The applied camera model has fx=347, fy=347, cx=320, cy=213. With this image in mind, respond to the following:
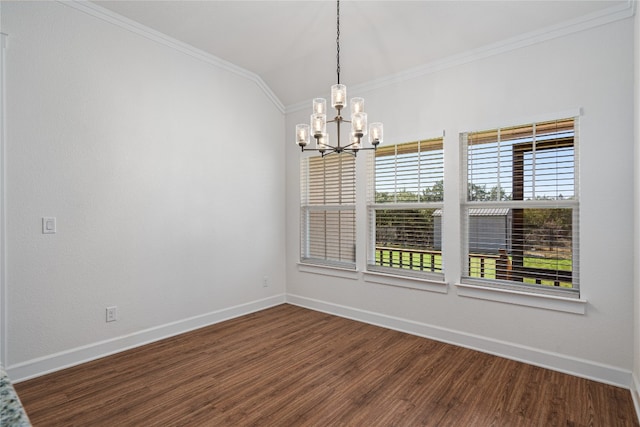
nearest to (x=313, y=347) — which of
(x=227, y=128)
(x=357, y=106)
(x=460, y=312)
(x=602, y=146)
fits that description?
(x=460, y=312)

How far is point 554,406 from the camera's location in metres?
2.31

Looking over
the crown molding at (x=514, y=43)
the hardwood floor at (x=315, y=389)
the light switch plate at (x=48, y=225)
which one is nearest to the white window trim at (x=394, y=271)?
the hardwood floor at (x=315, y=389)

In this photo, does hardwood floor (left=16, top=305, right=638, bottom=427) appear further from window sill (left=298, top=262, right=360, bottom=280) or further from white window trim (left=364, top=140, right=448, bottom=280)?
window sill (left=298, top=262, right=360, bottom=280)

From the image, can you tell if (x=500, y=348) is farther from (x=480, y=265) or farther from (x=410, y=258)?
(x=410, y=258)

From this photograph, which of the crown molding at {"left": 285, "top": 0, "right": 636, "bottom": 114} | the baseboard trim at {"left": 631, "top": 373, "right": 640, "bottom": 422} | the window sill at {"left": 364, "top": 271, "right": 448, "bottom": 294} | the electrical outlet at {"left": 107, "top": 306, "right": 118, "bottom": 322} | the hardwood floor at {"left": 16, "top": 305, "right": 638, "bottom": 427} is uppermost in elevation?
the crown molding at {"left": 285, "top": 0, "right": 636, "bottom": 114}

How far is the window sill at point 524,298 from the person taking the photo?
2741 millimetres

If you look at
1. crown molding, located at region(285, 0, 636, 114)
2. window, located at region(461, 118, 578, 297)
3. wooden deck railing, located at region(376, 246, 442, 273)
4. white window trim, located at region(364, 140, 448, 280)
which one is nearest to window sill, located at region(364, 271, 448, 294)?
white window trim, located at region(364, 140, 448, 280)

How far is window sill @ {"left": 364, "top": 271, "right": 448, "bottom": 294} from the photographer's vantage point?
11.4 feet

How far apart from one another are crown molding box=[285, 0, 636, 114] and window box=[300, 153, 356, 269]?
958 millimetres

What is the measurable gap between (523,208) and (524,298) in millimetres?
774

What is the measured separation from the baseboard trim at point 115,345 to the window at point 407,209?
1.78 meters

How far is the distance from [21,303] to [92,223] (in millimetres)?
765

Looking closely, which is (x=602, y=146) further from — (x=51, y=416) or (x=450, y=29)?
(x=51, y=416)

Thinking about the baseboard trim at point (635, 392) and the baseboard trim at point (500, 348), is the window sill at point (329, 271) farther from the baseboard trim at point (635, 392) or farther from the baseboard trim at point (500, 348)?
the baseboard trim at point (635, 392)
